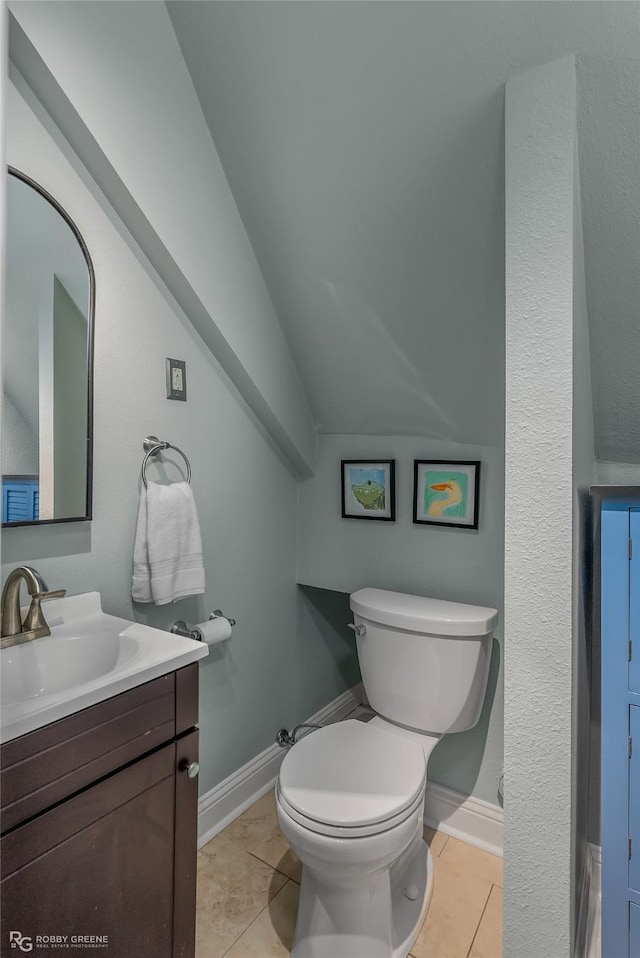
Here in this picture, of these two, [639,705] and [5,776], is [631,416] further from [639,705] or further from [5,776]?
[5,776]

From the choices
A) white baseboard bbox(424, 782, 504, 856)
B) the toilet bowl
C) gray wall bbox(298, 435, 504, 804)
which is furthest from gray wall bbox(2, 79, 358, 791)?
white baseboard bbox(424, 782, 504, 856)

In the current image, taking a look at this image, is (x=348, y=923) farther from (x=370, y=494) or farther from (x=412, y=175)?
(x=412, y=175)

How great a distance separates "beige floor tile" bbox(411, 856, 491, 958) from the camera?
1370 millimetres

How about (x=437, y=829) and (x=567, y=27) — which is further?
(x=437, y=829)

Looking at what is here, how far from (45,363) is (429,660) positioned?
54.1 inches

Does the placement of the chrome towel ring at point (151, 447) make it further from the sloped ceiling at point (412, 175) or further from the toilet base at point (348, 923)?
the toilet base at point (348, 923)

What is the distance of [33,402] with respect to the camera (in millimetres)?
1233

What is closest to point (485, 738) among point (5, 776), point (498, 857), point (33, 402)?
point (498, 857)

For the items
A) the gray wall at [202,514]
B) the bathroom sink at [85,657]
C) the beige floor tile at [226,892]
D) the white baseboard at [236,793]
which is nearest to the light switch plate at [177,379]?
the gray wall at [202,514]

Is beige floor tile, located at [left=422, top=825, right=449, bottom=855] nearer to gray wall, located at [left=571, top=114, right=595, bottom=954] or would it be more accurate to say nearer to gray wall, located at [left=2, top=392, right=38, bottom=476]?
gray wall, located at [left=571, top=114, right=595, bottom=954]

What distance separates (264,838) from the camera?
5.69 ft

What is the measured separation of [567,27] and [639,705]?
1369mm

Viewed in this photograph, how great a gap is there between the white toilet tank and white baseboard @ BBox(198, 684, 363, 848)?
1.80 feet

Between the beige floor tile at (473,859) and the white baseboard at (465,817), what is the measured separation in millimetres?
22
